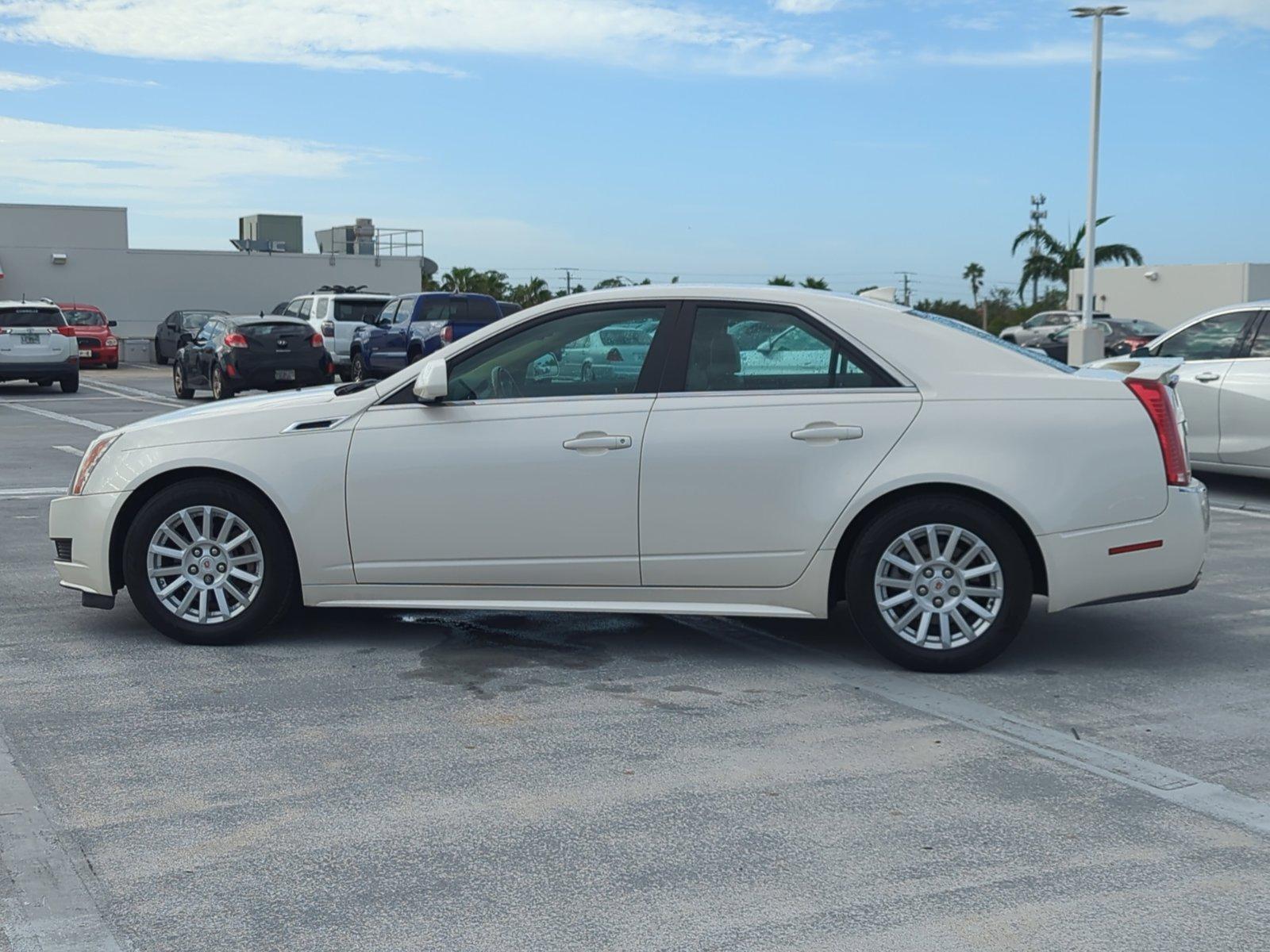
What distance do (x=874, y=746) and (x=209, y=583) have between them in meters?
3.04

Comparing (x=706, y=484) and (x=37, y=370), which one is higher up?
(x=706, y=484)

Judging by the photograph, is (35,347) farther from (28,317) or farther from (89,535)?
(89,535)

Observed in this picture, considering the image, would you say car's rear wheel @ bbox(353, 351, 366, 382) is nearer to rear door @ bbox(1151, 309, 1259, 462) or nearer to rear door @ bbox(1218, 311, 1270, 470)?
rear door @ bbox(1151, 309, 1259, 462)

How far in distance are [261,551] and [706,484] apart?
1941mm

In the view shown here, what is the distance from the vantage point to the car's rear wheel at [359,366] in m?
28.1

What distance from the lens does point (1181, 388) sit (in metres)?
12.1

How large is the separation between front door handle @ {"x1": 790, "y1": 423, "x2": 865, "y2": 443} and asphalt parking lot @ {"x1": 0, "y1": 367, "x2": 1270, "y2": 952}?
0.96 m

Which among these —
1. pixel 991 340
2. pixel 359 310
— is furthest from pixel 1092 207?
pixel 991 340

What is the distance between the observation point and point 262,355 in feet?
80.3

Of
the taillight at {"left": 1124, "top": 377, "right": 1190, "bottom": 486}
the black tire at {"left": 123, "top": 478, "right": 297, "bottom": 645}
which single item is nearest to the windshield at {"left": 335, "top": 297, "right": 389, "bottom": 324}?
the black tire at {"left": 123, "top": 478, "right": 297, "bottom": 645}

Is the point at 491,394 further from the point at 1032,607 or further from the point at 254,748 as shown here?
the point at 1032,607

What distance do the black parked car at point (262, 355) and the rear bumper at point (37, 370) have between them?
13.1 ft

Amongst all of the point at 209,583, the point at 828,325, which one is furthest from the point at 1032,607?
the point at 209,583

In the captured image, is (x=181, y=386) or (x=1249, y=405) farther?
(x=181, y=386)
